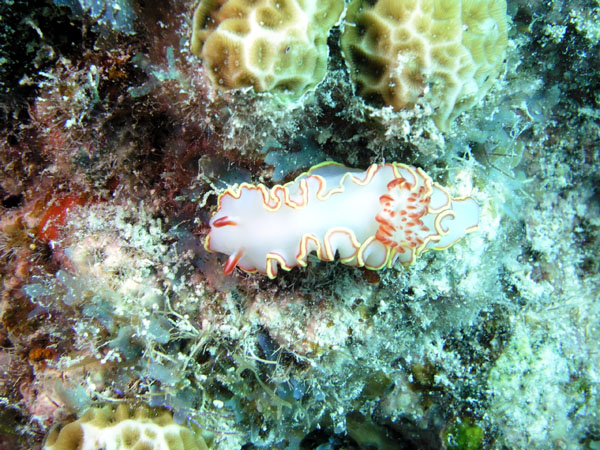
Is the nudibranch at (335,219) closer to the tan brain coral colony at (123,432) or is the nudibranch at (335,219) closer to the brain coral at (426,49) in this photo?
the brain coral at (426,49)

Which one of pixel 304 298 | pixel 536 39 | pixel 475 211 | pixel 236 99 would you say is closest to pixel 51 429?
pixel 304 298

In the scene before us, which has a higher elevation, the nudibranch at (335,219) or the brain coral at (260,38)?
the brain coral at (260,38)

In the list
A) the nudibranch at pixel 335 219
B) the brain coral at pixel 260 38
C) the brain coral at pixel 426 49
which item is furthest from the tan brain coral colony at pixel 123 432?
the brain coral at pixel 426 49

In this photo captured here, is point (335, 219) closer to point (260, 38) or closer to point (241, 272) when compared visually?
point (241, 272)

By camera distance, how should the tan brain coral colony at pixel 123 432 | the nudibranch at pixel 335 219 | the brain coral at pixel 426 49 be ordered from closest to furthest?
the brain coral at pixel 426 49 < the nudibranch at pixel 335 219 < the tan brain coral colony at pixel 123 432

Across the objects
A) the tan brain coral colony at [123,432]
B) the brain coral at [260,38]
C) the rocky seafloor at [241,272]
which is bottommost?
the tan brain coral colony at [123,432]

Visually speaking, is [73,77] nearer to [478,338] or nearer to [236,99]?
[236,99]

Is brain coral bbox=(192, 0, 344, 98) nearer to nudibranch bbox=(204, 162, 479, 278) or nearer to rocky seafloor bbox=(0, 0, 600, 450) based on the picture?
rocky seafloor bbox=(0, 0, 600, 450)

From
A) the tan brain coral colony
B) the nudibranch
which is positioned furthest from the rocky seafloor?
the nudibranch
